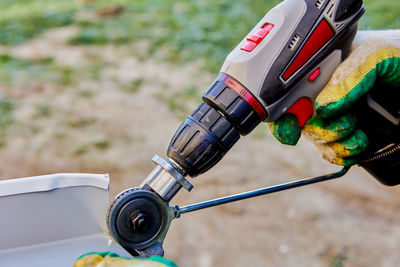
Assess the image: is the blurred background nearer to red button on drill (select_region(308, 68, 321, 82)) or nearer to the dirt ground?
the dirt ground

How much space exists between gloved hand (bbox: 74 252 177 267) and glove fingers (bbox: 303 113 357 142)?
546 mm

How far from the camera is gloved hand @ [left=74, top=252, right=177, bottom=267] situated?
749mm

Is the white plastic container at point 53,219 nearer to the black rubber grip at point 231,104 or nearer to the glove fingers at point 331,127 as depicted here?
the black rubber grip at point 231,104

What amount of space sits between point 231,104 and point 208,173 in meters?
1.58

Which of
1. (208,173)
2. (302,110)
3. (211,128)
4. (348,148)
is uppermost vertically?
(211,128)

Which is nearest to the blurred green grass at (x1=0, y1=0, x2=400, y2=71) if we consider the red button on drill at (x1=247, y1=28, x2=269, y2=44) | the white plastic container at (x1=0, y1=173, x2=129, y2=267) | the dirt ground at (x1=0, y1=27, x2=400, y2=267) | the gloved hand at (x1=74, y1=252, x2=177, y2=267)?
the dirt ground at (x1=0, y1=27, x2=400, y2=267)

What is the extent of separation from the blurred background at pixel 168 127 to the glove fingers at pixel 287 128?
22.0 inches

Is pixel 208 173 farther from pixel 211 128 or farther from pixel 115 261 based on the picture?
pixel 115 261

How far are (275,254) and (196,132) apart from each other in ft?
4.15

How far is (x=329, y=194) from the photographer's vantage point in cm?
231

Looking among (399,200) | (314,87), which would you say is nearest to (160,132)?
(399,200)

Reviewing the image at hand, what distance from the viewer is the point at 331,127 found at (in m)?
1.07

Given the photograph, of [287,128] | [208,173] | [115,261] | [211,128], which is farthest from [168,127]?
[115,261]

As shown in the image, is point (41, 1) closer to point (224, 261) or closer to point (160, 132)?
point (160, 132)
